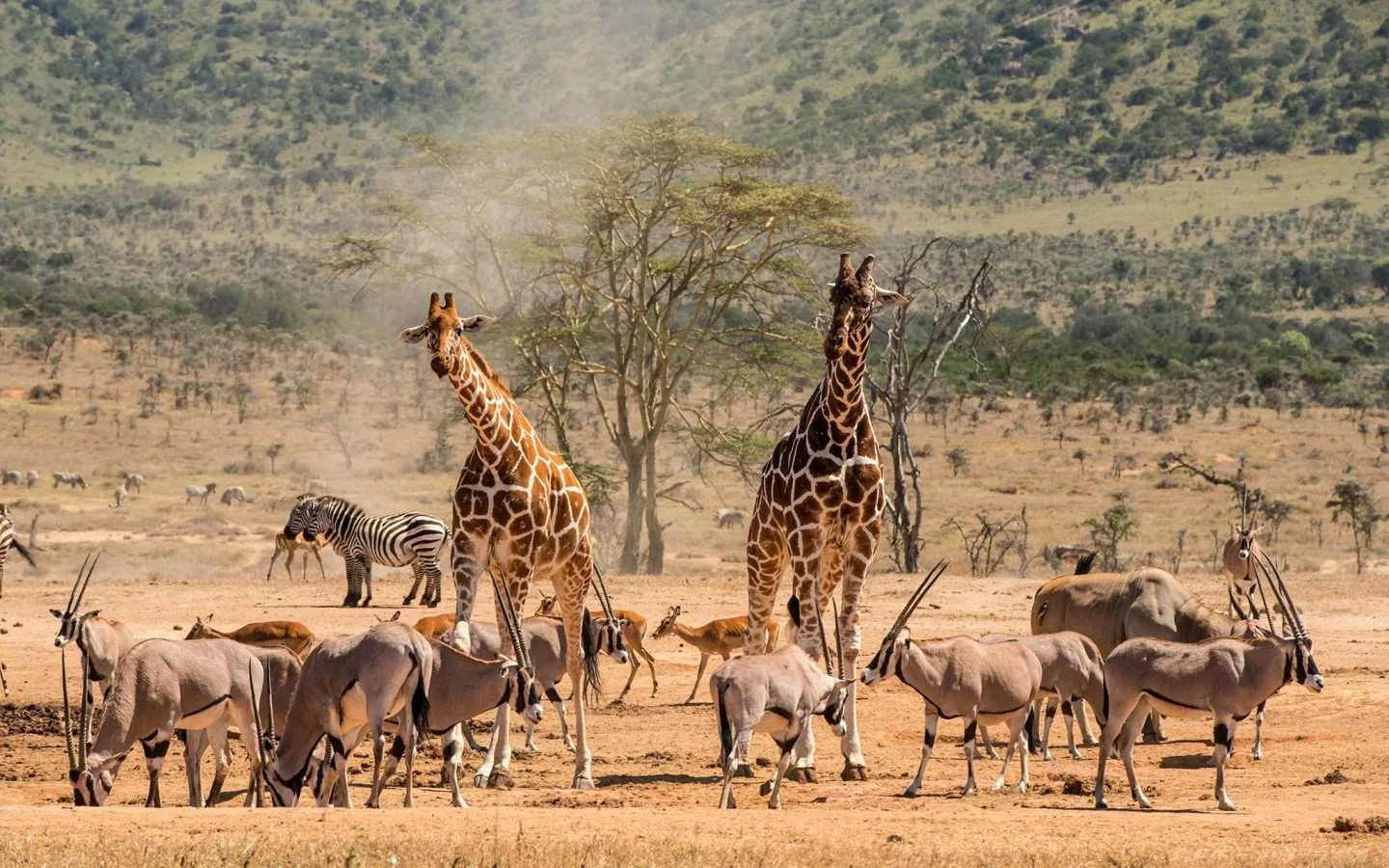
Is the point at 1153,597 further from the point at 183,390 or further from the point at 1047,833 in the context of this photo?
the point at 183,390

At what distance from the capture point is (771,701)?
10320 millimetres

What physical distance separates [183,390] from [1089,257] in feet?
170

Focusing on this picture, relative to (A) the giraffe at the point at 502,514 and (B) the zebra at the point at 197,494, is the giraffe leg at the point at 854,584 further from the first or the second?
(B) the zebra at the point at 197,494

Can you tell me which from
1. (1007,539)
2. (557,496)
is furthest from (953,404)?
(557,496)

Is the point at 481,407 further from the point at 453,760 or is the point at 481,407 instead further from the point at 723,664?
the point at 723,664

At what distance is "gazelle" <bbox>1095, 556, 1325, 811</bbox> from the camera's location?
10.6 m

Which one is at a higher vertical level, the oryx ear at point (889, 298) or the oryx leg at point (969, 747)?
the oryx ear at point (889, 298)

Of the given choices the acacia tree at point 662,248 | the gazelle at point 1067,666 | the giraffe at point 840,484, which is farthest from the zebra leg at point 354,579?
the gazelle at point 1067,666

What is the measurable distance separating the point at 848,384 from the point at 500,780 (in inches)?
145

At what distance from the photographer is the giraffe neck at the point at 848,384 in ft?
40.9

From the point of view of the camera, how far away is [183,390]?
5053 centimetres

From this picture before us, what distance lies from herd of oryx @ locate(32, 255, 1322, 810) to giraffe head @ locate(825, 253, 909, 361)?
17mm

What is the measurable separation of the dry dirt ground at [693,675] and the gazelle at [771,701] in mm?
339

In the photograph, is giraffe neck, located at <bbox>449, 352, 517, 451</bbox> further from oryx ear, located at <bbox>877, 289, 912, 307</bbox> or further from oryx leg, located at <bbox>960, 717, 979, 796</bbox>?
oryx leg, located at <bbox>960, 717, 979, 796</bbox>
